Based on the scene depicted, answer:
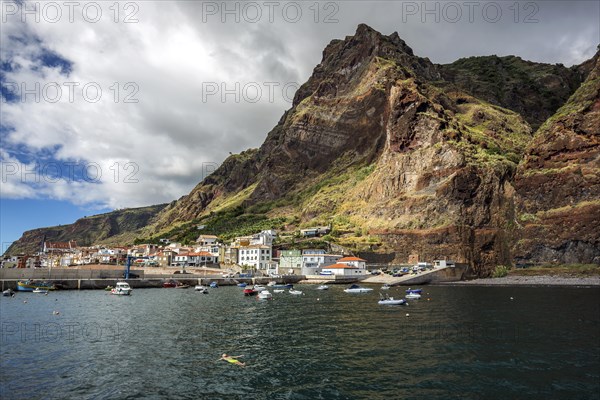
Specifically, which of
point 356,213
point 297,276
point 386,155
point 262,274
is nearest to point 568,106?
point 386,155

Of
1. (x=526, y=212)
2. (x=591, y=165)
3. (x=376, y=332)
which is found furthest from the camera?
(x=526, y=212)

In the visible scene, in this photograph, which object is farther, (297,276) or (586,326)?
(297,276)

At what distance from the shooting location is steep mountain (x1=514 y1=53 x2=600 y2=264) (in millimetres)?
124062

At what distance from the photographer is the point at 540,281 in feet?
387

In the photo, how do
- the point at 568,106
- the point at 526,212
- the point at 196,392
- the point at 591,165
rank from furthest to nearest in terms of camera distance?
the point at 568,106 → the point at 526,212 → the point at 591,165 → the point at 196,392

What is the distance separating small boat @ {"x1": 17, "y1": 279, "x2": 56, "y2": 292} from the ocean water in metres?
37.8

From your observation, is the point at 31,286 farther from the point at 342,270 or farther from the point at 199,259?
the point at 342,270

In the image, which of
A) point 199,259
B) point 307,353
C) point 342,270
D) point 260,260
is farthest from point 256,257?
point 307,353

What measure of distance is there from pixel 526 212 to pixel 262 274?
317ft

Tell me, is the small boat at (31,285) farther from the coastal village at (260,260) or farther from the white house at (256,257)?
the white house at (256,257)

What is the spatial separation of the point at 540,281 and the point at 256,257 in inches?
3869

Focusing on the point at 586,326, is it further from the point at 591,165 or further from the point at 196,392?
the point at 591,165

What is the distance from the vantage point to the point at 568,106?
15062cm

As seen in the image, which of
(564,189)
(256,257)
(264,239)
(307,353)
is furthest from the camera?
(264,239)
